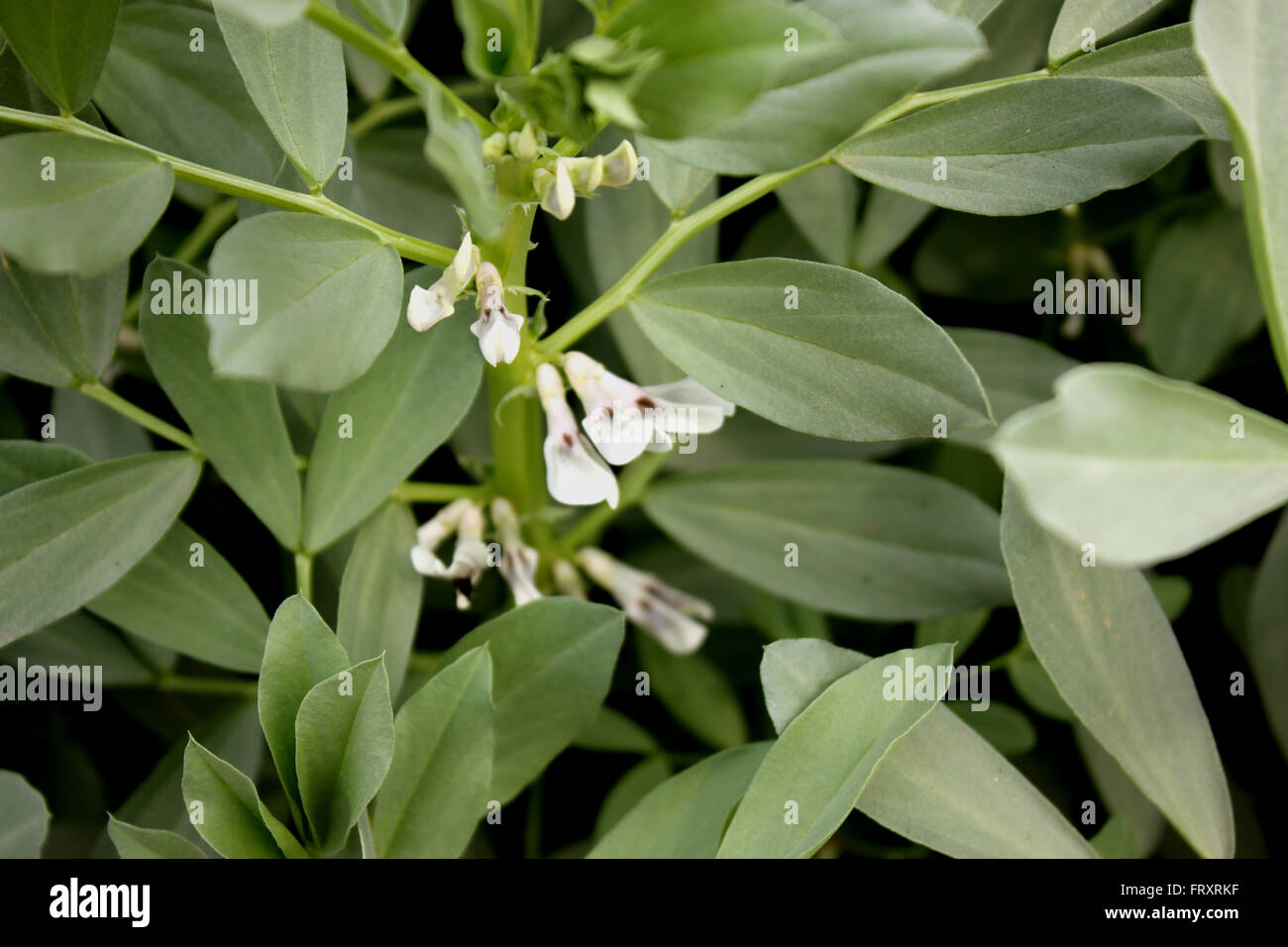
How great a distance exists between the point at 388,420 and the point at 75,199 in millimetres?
233

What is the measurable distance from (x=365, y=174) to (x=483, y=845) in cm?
62

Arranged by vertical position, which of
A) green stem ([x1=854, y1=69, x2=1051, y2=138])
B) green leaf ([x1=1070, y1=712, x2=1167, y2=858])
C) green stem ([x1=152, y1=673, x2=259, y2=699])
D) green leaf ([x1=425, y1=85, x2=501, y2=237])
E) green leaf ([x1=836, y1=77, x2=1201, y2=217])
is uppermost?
green stem ([x1=854, y1=69, x2=1051, y2=138])

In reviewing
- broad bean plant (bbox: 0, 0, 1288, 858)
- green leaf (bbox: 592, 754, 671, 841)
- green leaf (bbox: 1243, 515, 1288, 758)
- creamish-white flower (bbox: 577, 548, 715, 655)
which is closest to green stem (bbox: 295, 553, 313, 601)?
broad bean plant (bbox: 0, 0, 1288, 858)

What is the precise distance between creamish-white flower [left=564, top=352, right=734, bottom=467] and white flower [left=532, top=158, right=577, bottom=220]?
0.13 m

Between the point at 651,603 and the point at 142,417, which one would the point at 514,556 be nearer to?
the point at 651,603

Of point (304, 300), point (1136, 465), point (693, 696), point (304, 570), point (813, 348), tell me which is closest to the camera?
point (1136, 465)

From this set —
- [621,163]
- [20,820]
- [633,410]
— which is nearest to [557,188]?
[621,163]

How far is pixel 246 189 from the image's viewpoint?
59 cm

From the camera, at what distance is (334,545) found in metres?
0.83

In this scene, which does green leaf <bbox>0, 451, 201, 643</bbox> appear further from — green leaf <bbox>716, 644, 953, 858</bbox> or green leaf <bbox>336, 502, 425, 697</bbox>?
green leaf <bbox>716, 644, 953, 858</bbox>

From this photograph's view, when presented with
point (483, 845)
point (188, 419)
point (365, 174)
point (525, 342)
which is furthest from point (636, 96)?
point (483, 845)

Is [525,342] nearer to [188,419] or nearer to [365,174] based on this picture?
[188,419]

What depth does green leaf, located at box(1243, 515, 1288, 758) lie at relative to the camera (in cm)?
80

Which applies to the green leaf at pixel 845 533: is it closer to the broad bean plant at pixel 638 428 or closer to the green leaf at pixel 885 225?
the broad bean plant at pixel 638 428
